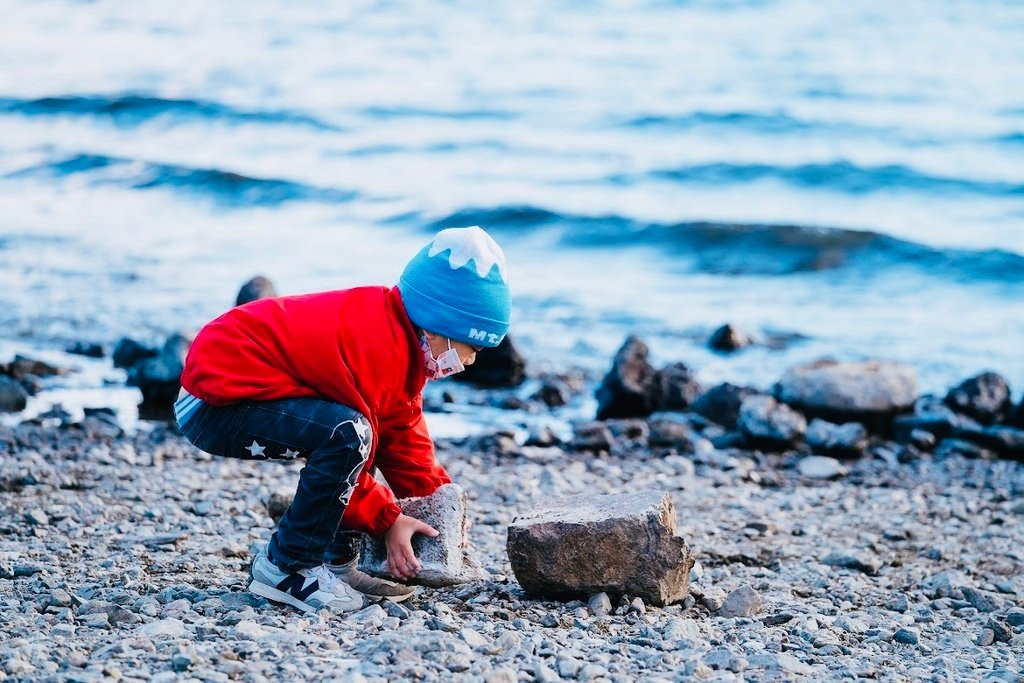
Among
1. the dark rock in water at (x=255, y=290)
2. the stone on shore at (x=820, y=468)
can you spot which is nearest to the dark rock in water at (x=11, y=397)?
the dark rock in water at (x=255, y=290)

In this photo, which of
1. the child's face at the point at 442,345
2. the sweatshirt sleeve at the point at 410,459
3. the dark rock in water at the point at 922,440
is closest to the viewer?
the child's face at the point at 442,345

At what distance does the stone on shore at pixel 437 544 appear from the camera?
14.7ft

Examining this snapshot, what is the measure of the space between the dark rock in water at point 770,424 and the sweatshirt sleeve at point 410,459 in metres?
3.97

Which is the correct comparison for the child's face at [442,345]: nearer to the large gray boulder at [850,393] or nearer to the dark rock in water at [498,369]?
the large gray boulder at [850,393]

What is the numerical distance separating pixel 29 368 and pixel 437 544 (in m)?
5.76

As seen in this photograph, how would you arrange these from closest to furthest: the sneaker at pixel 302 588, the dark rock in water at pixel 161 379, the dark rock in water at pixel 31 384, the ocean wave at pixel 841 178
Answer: the sneaker at pixel 302 588, the dark rock in water at pixel 161 379, the dark rock in water at pixel 31 384, the ocean wave at pixel 841 178

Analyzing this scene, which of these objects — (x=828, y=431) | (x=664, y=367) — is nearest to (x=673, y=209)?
(x=664, y=367)

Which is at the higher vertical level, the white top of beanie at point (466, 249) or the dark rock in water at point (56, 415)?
the white top of beanie at point (466, 249)

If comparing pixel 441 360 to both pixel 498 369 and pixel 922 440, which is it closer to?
pixel 922 440

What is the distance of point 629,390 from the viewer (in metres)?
8.98

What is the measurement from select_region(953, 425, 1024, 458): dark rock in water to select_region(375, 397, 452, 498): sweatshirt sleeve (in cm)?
514

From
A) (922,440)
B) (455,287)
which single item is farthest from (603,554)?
(922,440)

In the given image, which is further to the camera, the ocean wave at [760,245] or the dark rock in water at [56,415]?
the ocean wave at [760,245]

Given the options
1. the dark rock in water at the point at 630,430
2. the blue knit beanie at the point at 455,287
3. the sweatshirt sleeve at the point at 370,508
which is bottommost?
the dark rock in water at the point at 630,430
